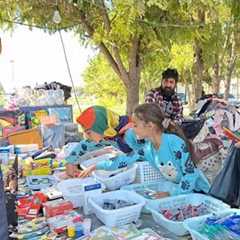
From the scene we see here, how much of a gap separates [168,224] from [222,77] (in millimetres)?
5933

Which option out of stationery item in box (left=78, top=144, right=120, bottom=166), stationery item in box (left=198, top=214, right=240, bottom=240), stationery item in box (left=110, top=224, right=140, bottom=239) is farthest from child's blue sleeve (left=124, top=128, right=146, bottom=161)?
stationery item in box (left=198, top=214, right=240, bottom=240)

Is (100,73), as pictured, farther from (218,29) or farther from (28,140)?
(28,140)

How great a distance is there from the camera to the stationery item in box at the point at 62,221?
1.34m

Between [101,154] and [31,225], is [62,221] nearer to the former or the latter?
[31,225]

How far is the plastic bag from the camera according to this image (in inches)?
68.4

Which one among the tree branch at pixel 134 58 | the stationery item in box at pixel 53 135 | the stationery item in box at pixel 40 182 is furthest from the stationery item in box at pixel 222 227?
the tree branch at pixel 134 58

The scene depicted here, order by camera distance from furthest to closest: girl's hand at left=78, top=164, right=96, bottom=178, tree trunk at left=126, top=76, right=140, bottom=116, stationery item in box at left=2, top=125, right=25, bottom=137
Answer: tree trunk at left=126, top=76, right=140, bottom=116
stationery item in box at left=2, top=125, right=25, bottom=137
girl's hand at left=78, top=164, right=96, bottom=178

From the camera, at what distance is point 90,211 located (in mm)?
1511

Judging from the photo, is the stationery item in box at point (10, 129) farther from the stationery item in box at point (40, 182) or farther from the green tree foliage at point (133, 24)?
the stationery item in box at point (40, 182)

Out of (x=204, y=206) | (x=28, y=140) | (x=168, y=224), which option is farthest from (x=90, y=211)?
(x=28, y=140)

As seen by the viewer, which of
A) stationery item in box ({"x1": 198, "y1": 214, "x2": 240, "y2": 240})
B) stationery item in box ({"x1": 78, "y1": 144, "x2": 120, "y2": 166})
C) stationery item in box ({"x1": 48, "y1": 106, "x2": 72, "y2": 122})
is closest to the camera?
stationery item in box ({"x1": 198, "y1": 214, "x2": 240, "y2": 240})

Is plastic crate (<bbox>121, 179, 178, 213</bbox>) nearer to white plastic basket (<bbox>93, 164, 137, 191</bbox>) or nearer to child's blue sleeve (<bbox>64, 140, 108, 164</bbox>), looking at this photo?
white plastic basket (<bbox>93, 164, 137, 191</bbox>)

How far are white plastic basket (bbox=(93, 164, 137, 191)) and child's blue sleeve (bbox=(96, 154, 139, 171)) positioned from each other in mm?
46

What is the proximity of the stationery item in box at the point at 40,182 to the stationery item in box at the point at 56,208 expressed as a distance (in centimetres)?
40
